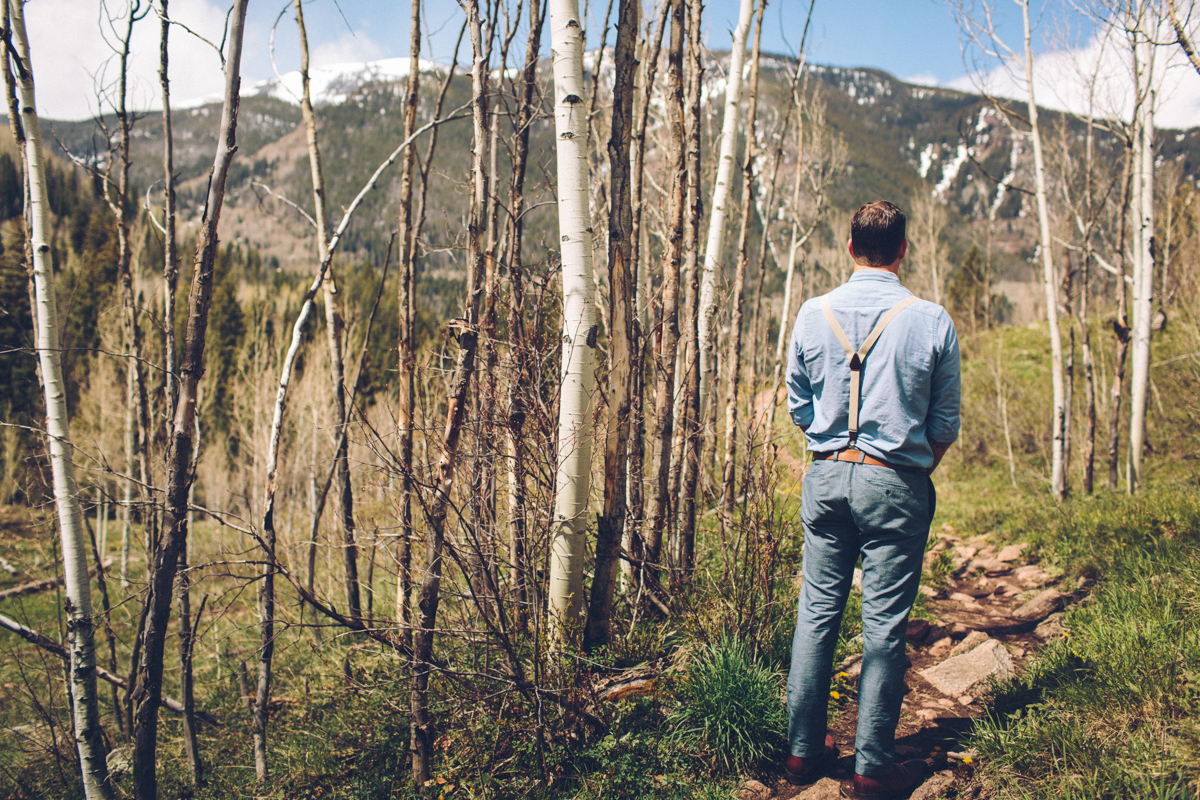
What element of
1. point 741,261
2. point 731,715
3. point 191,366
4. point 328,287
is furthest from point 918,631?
point 328,287

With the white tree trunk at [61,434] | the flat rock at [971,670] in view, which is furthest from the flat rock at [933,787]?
the white tree trunk at [61,434]

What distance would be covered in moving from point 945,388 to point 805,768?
4.90ft

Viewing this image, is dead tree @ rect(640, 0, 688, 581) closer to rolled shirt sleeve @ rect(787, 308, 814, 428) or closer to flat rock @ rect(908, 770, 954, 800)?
rolled shirt sleeve @ rect(787, 308, 814, 428)

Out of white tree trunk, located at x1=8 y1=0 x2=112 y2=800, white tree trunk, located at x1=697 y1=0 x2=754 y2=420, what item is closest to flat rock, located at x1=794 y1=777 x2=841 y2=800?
white tree trunk, located at x1=697 y1=0 x2=754 y2=420

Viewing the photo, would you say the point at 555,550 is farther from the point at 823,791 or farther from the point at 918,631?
the point at 918,631

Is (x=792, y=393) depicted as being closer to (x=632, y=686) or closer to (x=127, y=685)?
(x=632, y=686)

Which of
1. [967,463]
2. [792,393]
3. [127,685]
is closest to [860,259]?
[792,393]

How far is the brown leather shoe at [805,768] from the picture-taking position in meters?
2.21

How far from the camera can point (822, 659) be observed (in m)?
2.17

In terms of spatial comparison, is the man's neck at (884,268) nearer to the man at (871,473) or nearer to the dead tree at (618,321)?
the man at (871,473)

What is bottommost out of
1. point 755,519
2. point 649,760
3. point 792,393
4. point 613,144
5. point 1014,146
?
point 649,760

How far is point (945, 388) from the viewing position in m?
2.02

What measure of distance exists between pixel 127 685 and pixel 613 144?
4.54 metres

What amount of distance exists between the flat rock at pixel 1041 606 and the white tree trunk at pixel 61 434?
17.1 feet
